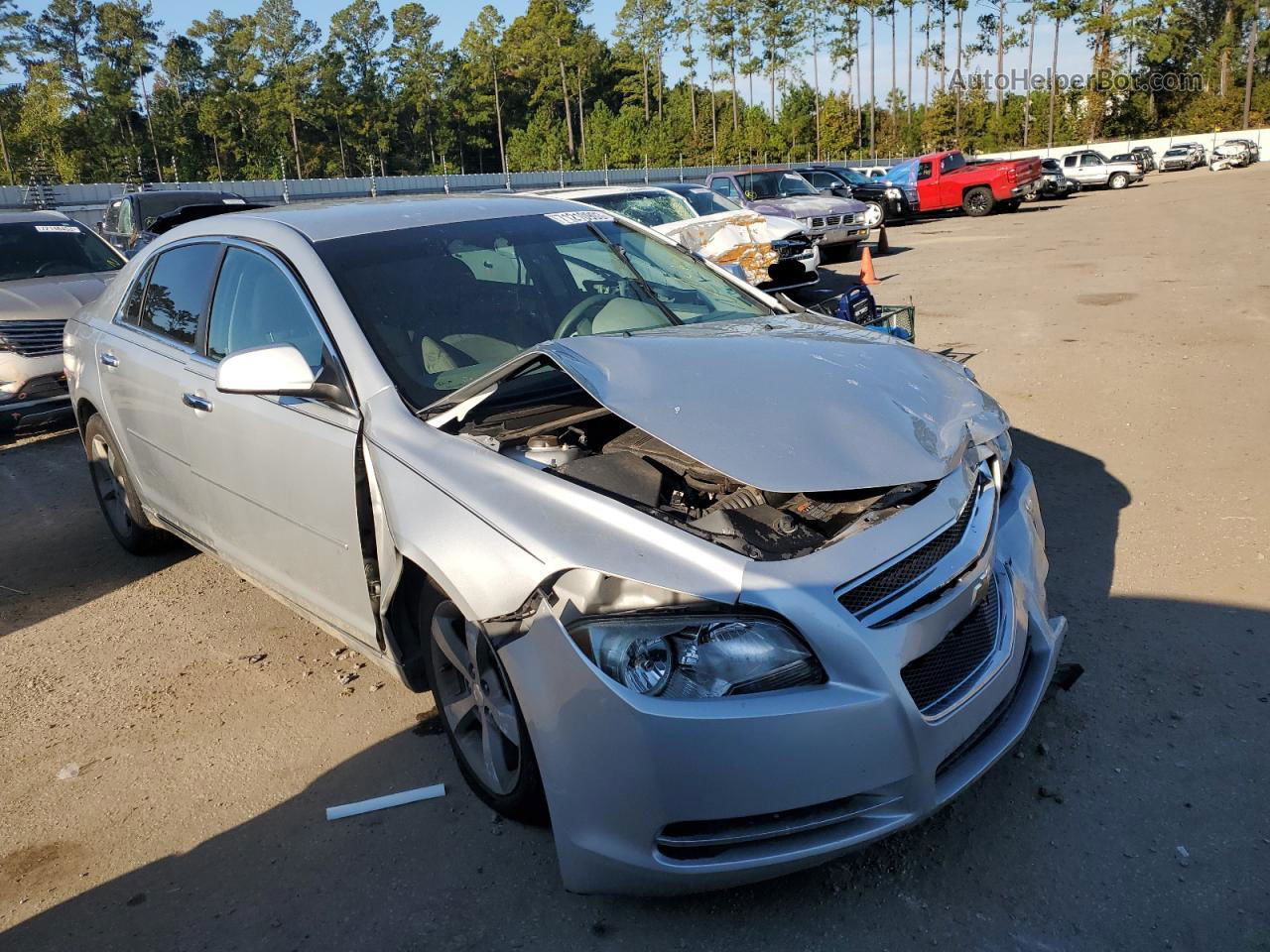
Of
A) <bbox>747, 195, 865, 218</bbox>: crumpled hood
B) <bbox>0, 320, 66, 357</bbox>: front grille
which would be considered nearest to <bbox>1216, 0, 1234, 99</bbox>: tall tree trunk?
<bbox>747, 195, 865, 218</bbox>: crumpled hood

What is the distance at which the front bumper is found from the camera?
210 centimetres

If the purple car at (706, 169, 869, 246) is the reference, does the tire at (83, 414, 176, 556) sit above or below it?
below

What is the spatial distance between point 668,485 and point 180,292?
8.96ft

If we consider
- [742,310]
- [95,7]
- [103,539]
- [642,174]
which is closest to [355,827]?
[742,310]

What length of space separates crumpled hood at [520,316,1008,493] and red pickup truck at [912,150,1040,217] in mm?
26767

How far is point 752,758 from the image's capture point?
6.86 feet

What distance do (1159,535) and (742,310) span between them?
2.22 meters

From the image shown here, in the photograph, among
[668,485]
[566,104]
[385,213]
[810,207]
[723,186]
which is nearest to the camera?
[668,485]

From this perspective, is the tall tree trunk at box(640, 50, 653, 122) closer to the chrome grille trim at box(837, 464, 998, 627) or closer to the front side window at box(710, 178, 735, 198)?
the front side window at box(710, 178, 735, 198)

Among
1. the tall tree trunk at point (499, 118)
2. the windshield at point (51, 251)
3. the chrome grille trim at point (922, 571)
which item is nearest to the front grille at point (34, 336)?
the windshield at point (51, 251)

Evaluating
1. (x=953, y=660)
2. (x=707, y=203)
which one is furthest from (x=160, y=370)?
(x=707, y=203)

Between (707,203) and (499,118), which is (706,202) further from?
(499,118)

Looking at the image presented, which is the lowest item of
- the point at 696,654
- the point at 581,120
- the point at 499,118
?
the point at 696,654

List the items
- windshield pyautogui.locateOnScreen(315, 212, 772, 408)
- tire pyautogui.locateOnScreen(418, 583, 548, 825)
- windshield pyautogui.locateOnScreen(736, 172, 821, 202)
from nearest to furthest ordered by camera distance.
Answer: tire pyautogui.locateOnScreen(418, 583, 548, 825)
windshield pyautogui.locateOnScreen(315, 212, 772, 408)
windshield pyautogui.locateOnScreen(736, 172, 821, 202)
